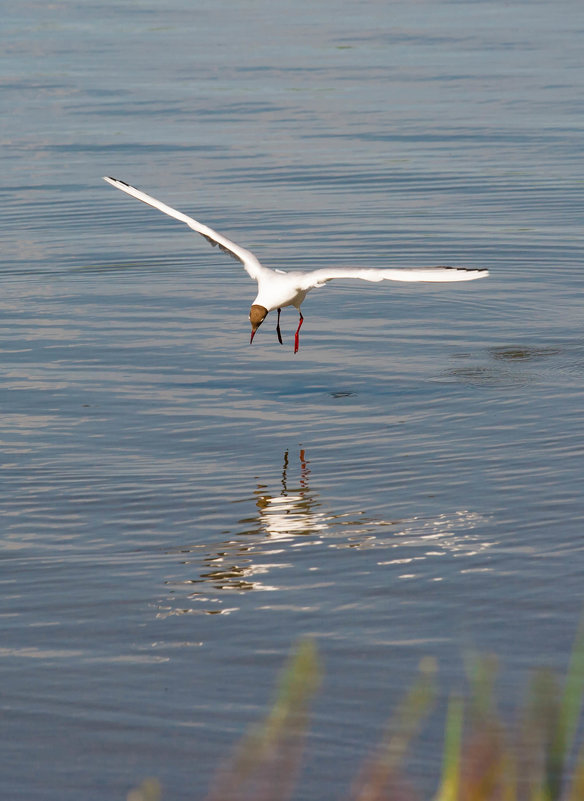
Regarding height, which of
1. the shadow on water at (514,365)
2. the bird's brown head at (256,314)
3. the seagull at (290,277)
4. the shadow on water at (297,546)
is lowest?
the shadow on water at (297,546)

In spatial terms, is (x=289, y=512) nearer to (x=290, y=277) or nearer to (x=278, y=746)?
(x=290, y=277)

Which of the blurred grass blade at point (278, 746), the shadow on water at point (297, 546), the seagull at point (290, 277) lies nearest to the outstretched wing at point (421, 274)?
the seagull at point (290, 277)

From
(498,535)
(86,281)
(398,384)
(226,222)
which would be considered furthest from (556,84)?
(498,535)

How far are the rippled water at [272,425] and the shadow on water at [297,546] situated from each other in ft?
0.08

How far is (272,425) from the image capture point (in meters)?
10.6

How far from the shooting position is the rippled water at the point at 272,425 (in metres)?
6.28

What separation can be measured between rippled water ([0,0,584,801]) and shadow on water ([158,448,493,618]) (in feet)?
0.08

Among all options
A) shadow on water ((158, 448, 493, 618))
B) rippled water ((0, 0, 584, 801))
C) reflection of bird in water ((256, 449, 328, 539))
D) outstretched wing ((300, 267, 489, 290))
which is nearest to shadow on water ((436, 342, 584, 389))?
rippled water ((0, 0, 584, 801))

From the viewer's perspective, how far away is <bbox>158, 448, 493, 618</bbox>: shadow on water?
738 cm

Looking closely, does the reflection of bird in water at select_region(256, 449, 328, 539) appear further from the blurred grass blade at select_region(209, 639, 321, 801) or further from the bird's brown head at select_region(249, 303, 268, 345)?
the blurred grass blade at select_region(209, 639, 321, 801)

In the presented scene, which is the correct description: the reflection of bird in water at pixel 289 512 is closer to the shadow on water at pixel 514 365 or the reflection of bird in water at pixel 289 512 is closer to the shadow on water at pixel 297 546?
the shadow on water at pixel 297 546

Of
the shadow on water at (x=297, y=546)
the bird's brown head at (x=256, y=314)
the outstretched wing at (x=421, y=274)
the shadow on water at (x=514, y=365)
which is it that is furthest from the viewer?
the shadow on water at (x=514, y=365)

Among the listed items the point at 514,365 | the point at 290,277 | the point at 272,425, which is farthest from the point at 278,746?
the point at 514,365

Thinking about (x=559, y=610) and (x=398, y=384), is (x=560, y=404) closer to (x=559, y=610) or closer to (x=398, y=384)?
(x=398, y=384)
